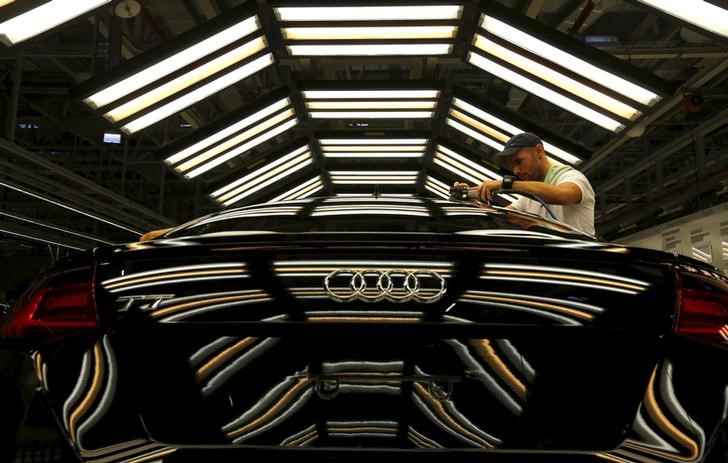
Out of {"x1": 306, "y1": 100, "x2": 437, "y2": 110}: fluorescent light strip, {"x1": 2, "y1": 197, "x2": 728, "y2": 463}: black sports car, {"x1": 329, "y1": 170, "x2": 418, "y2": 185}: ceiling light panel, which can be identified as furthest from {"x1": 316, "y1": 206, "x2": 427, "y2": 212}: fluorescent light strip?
{"x1": 329, "y1": 170, "x2": 418, "y2": 185}: ceiling light panel

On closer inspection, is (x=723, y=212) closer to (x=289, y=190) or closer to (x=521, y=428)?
(x=289, y=190)

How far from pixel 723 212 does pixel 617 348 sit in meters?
7.65

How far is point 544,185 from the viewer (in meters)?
2.98

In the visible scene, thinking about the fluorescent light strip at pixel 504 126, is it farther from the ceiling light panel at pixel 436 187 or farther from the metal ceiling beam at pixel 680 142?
the metal ceiling beam at pixel 680 142

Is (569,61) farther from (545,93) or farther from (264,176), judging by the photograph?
(264,176)

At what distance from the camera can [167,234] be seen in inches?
77.0

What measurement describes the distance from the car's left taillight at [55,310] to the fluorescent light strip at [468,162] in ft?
20.2

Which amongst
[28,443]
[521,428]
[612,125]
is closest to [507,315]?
[521,428]

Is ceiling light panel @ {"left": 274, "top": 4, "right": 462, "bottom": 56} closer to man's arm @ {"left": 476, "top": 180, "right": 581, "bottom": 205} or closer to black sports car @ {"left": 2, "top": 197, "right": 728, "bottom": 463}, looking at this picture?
man's arm @ {"left": 476, "top": 180, "right": 581, "bottom": 205}

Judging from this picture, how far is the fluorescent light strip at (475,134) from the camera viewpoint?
249 inches

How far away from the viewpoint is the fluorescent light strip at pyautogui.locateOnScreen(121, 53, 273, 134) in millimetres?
4828

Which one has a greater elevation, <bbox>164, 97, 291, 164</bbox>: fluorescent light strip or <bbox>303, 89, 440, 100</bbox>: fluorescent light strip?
<bbox>303, 89, 440, 100</bbox>: fluorescent light strip

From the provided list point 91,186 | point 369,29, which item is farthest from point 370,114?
point 91,186

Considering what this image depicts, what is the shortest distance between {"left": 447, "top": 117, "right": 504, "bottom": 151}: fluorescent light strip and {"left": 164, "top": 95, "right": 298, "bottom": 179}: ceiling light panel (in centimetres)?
160
